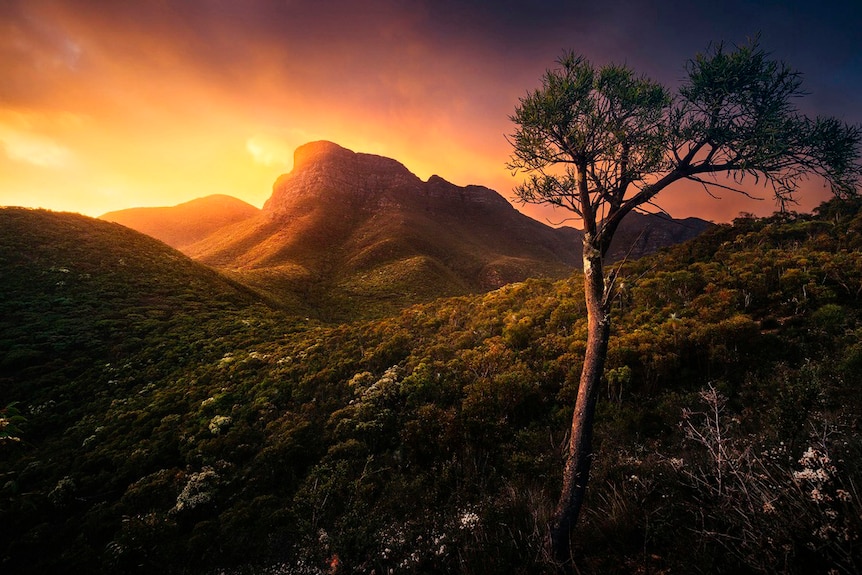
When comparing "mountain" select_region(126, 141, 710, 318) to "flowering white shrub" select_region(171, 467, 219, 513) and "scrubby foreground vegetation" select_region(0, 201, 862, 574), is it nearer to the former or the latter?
"scrubby foreground vegetation" select_region(0, 201, 862, 574)

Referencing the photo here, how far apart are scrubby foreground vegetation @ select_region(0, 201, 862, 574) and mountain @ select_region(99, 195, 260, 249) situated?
125m

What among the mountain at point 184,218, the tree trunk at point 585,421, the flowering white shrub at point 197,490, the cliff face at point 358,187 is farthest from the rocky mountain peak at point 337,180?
the tree trunk at point 585,421

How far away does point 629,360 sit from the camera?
10828mm

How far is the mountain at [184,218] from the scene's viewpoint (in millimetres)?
122438

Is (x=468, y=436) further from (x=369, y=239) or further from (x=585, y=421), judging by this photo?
(x=369, y=239)

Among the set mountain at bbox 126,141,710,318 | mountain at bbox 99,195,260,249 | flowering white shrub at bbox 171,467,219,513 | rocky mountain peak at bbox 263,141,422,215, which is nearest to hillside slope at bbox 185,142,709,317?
mountain at bbox 126,141,710,318

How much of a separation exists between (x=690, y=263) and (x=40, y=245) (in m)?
53.4

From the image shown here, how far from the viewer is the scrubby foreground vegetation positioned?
15.4 feet

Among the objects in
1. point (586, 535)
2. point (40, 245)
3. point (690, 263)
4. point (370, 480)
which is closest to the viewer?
point (586, 535)

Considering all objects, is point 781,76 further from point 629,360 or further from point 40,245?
point 40,245

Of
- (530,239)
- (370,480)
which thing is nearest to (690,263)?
(370,480)

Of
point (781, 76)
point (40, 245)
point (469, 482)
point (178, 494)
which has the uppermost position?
point (781, 76)

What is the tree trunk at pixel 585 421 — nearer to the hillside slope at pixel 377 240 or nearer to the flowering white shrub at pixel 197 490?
the hillside slope at pixel 377 240

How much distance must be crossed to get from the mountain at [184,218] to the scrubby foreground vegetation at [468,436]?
411 feet
